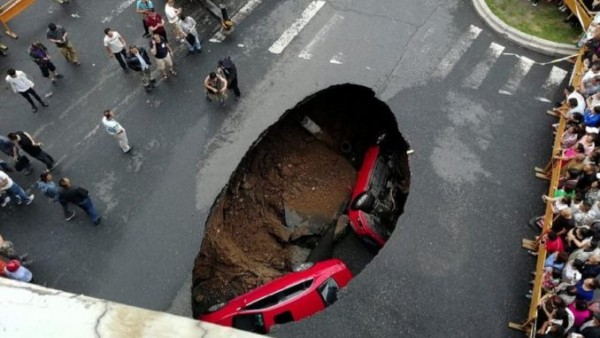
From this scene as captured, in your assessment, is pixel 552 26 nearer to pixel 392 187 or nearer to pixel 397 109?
pixel 397 109

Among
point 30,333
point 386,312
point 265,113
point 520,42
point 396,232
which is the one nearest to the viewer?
point 30,333

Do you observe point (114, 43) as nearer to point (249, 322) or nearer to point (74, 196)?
A: point (74, 196)

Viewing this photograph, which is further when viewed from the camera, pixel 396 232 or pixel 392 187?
pixel 392 187

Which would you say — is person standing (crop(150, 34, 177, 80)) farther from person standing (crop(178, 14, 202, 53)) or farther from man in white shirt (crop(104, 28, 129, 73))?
man in white shirt (crop(104, 28, 129, 73))

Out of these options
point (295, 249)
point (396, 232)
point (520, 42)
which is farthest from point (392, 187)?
point (520, 42)

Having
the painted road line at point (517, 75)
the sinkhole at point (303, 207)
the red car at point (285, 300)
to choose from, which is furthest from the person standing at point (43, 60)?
the painted road line at point (517, 75)
